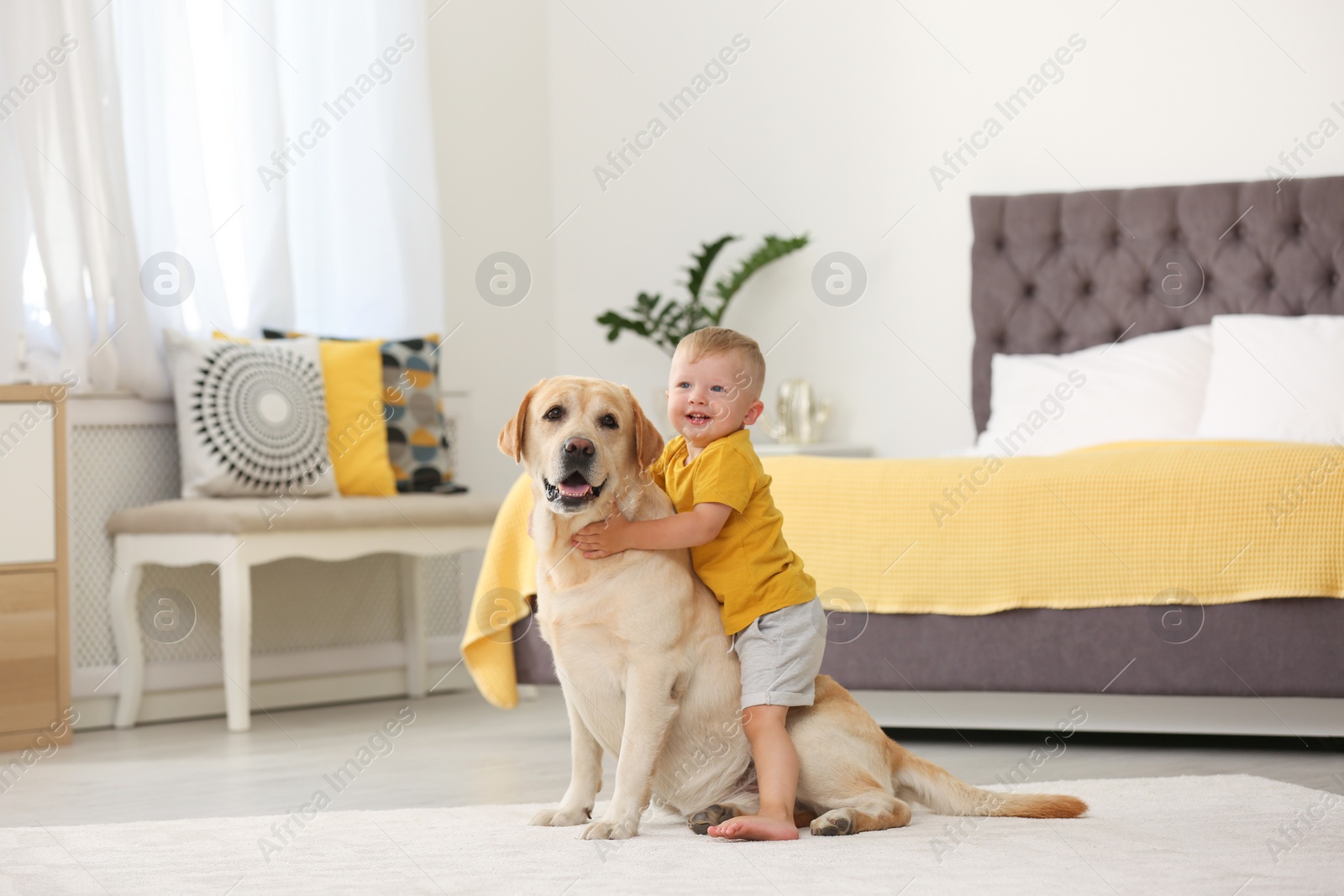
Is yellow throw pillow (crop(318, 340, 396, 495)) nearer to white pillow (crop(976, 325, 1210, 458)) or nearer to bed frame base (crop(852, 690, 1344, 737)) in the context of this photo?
bed frame base (crop(852, 690, 1344, 737))

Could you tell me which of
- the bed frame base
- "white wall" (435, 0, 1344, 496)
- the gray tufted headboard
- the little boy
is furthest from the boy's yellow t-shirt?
"white wall" (435, 0, 1344, 496)

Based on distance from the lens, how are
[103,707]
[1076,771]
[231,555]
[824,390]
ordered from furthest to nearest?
1. [824,390]
2. [103,707]
3. [231,555]
4. [1076,771]

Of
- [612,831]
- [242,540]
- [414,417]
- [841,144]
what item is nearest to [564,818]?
[612,831]

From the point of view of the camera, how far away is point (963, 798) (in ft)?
6.47

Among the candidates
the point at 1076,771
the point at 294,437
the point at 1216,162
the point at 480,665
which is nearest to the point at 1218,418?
the point at 1216,162

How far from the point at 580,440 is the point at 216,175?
2677mm

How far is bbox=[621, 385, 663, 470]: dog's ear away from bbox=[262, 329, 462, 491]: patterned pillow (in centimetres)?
228

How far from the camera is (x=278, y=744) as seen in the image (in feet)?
10.7

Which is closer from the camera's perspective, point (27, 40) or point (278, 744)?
point (278, 744)

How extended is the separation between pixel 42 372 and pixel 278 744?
46.1 inches

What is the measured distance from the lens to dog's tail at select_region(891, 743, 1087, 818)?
77.5 inches

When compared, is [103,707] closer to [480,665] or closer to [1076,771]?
[480,665]

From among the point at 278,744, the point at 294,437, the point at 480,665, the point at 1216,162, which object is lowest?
the point at 278,744

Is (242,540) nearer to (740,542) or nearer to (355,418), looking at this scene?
(355,418)
